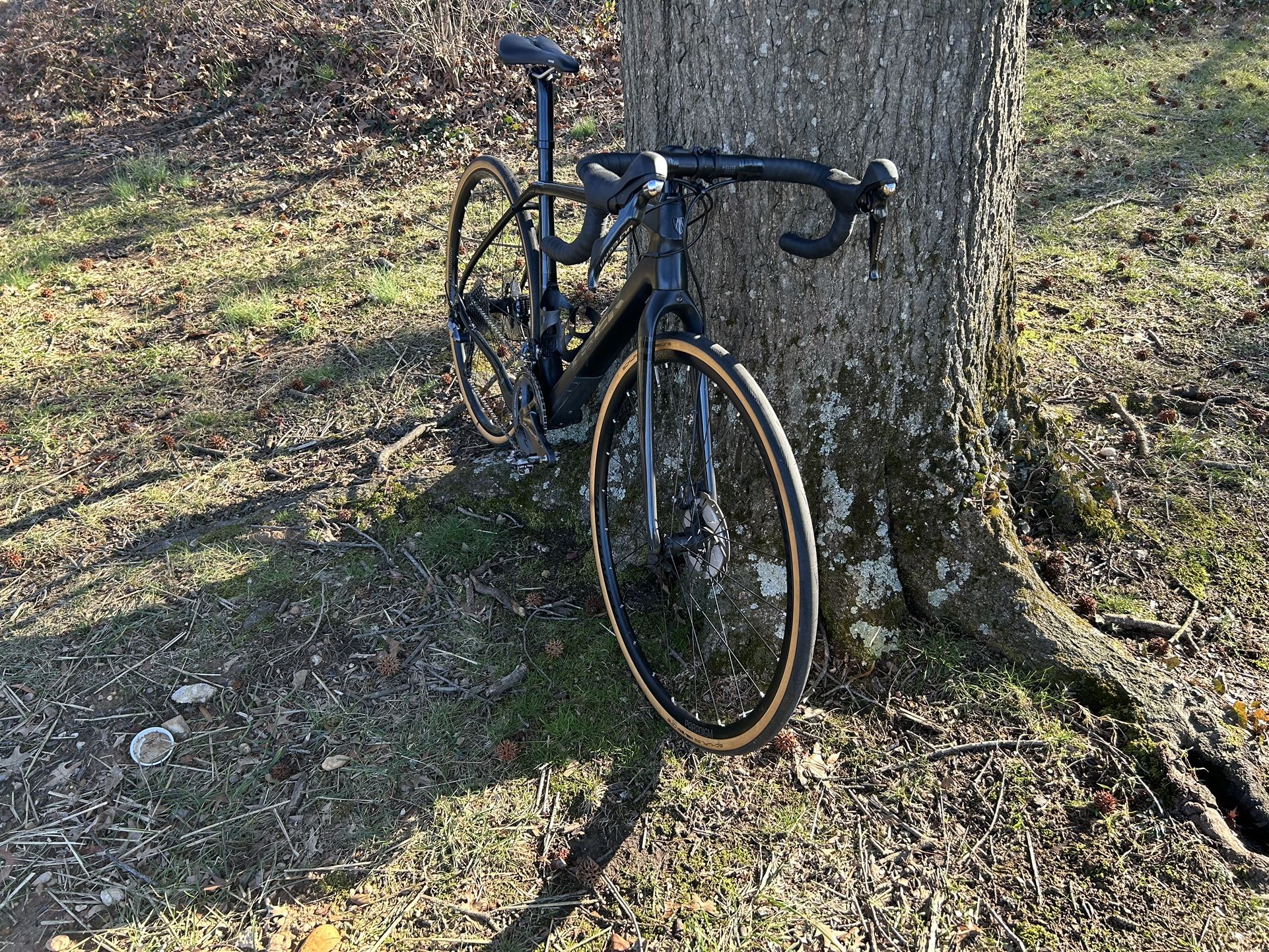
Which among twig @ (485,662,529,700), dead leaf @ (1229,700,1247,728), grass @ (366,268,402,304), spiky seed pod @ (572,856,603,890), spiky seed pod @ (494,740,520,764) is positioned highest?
grass @ (366,268,402,304)

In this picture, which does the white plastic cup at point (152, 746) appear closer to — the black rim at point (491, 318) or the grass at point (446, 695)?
the grass at point (446, 695)

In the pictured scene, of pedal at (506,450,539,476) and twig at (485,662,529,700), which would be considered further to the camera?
pedal at (506,450,539,476)

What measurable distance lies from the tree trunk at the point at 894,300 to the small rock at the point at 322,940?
5.08 feet

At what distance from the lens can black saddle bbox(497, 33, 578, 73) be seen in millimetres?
2605

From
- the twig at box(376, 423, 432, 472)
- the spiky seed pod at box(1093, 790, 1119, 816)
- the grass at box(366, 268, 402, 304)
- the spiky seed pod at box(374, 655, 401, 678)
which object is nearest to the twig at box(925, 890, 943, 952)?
the spiky seed pod at box(1093, 790, 1119, 816)

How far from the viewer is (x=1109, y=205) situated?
4789 millimetres

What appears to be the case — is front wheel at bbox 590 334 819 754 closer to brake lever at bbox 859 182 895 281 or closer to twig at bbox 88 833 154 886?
brake lever at bbox 859 182 895 281

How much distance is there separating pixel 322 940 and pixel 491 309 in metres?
2.16

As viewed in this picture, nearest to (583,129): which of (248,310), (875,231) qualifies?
(248,310)

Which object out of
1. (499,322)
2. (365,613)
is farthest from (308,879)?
(499,322)

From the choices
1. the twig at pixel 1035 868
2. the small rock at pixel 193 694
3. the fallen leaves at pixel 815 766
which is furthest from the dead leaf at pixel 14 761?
the twig at pixel 1035 868

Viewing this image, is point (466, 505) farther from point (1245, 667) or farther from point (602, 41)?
point (602, 41)

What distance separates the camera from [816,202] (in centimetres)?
221

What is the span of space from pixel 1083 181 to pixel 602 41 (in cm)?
450
